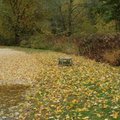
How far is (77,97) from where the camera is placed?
12.0 meters

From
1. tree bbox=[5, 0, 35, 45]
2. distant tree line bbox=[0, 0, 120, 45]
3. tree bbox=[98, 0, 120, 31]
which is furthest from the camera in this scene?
tree bbox=[5, 0, 35, 45]

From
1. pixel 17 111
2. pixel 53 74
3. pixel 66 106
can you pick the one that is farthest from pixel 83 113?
pixel 53 74

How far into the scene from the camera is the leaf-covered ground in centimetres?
988

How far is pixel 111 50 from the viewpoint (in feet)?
75.4

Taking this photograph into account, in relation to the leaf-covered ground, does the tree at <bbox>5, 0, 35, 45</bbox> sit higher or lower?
higher

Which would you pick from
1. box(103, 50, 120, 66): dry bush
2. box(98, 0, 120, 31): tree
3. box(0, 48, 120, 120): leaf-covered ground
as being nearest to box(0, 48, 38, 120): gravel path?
box(0, 48, 120, 120): leaf-covered ground

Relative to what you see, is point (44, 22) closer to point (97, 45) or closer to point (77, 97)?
point (97, 45)

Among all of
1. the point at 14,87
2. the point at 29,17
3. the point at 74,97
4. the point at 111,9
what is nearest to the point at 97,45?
the point at 111,9

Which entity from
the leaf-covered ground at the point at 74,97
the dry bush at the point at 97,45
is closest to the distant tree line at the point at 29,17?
the dry bush at the point at 97,45

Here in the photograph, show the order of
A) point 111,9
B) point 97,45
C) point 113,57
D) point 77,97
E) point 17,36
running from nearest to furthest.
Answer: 1. point 77,97
2. point 113,57
3. point 97,45
4. point 111,9
5. point 17,36

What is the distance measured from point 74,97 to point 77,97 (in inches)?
→ 4.9

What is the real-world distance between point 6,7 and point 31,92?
38.9m

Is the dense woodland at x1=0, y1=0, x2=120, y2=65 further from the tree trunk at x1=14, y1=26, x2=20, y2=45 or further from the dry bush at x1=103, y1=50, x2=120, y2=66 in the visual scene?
the dry bush at x1=103, y1=50, x2=120, y2=66

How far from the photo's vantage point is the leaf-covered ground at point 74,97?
32.4 ft
